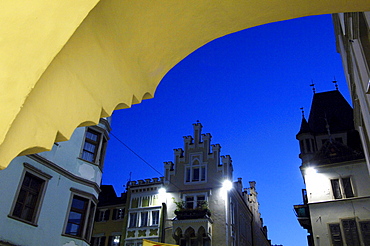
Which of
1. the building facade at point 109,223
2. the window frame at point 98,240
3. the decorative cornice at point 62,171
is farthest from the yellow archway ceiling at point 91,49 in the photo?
the window frame at point 98,240

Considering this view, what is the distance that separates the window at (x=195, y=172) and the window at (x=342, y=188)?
12636mm

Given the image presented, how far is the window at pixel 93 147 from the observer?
15416mm

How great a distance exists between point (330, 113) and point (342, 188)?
15462 millimetres

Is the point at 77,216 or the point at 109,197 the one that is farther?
the point at 109,197

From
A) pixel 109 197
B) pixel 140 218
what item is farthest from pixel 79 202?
pixel 109 197

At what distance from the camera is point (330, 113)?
3519cm

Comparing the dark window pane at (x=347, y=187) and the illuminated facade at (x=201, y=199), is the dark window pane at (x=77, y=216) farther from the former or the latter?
the dark window pane at (x=347, y=187)

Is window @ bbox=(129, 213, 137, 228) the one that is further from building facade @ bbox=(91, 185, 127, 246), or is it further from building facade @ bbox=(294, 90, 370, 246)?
building facade @ bbox=(294, 90, 370, 246)

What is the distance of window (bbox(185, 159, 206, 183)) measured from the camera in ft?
105

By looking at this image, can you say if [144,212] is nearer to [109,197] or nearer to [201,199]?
[201,199]

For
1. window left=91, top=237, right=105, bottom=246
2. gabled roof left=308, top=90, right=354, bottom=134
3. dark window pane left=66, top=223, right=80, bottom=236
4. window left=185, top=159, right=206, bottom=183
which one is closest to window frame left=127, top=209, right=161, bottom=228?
window left=91, top=237, right=105, bottom=246

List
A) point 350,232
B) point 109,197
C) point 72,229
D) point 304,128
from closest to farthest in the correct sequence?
point 72,229
point 350,232
point 304,128
point 109,197

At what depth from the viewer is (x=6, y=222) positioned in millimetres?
10711

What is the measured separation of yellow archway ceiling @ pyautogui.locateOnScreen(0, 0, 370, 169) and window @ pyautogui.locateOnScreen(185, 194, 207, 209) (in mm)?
27819
